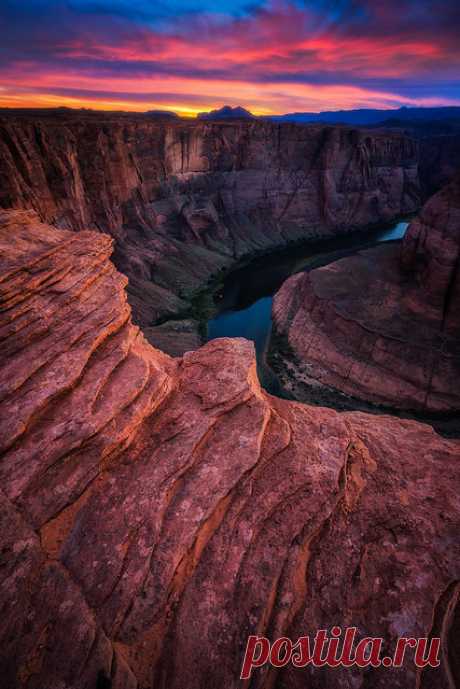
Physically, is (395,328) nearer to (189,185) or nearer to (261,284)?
(261,284)

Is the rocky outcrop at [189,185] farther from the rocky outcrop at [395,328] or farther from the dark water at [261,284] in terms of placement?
the rocky outcrop at [395,328]

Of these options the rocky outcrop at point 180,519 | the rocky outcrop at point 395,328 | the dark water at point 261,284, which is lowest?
the dark water at point 261,284

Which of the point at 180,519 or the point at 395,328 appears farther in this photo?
the point at 395,328

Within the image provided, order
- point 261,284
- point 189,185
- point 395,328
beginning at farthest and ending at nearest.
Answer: point 189,185 → point 261,284 → point 395,328

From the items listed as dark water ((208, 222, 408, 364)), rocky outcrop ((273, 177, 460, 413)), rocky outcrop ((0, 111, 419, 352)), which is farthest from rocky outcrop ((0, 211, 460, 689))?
rocky outcrop ((0, 111, 419, 352))

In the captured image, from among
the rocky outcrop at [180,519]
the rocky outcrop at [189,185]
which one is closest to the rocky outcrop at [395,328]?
the rocky outcrop at [180,519]

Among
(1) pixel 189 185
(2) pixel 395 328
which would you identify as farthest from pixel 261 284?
(2) pixel 395 328

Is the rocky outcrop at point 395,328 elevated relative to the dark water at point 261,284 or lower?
elevated

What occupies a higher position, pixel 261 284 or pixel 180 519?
pixel 180 519
